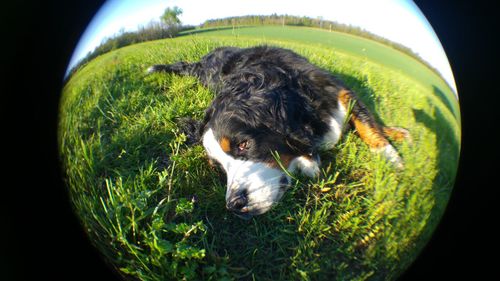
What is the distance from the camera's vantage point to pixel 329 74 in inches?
99.0

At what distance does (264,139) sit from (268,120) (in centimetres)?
10

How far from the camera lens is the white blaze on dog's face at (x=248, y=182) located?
2.28 meters

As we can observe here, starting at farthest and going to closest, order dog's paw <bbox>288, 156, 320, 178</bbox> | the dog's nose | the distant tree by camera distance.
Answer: the distant tree, dog's paw <bbox>288, 156, 320, 178</bbox>, the dog's nose

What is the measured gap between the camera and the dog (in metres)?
2.31

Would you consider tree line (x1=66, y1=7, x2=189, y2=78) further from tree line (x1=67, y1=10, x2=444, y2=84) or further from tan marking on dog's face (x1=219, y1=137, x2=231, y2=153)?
tan marking on dog's face (x1=219, y1=137, x2=231, y2=153)

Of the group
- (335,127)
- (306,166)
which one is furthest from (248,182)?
(335,127)

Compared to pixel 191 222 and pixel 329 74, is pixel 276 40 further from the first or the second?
pixel 191 222

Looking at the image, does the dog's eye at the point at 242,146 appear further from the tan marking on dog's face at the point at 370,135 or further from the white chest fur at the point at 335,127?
the tan marking on dog's face at the point at 370,135

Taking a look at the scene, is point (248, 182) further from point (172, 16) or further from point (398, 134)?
point (172, 16)

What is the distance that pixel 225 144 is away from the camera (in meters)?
2.32

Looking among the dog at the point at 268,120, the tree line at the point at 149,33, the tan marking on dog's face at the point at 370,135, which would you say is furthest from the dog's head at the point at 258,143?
the tree line at the point at 149,33

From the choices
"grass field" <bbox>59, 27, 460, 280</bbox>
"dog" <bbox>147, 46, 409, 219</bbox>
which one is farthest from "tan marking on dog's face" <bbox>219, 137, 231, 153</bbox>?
"grass field" <bbox>59, 27, 460, 280</bbox>

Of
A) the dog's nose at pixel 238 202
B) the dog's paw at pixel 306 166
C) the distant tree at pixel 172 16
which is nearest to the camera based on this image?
the dog's nose at pixel 238 202

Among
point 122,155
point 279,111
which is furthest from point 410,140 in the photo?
point 122,155
